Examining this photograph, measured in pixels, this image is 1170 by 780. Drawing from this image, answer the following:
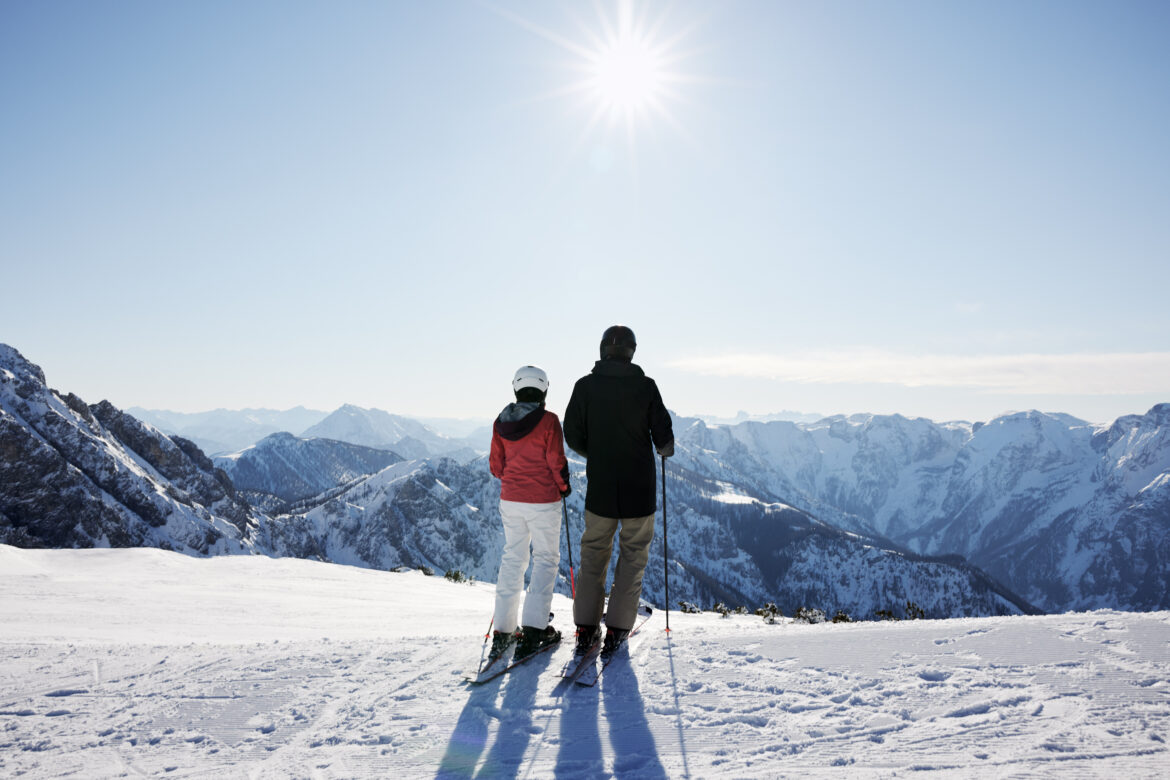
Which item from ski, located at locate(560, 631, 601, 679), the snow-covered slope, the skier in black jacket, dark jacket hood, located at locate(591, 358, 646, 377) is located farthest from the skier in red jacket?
the snow-covered slope

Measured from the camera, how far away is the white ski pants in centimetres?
703

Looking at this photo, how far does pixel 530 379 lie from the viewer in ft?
24.0

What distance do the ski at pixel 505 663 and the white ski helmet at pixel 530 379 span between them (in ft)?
10.7

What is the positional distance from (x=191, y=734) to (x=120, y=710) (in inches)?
44.8

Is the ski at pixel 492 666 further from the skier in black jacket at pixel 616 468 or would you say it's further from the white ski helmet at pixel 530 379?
the white ski helmet at pixel 530 379

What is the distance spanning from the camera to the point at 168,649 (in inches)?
294

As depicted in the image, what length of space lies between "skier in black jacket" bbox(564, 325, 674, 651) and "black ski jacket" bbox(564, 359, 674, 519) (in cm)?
1

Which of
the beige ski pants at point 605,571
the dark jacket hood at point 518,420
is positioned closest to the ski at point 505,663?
the beige ski pants at point 605,571

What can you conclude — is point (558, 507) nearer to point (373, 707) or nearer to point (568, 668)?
point (568, 668)

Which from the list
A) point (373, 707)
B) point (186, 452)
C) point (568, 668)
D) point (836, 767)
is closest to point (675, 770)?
point (836, 767)

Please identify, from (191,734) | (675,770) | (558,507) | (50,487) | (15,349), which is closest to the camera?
(675,770)

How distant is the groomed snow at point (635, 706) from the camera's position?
4.30m

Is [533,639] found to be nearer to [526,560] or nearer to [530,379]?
[526,560]

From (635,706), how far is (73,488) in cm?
15609
